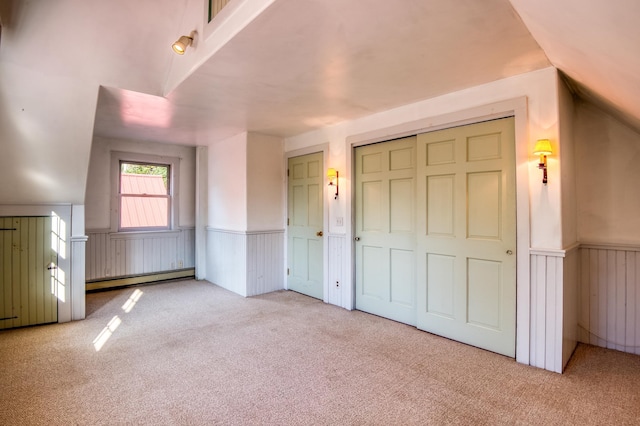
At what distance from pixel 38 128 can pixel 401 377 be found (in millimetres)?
4075

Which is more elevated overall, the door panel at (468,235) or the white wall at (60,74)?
the white wall at (60,74)

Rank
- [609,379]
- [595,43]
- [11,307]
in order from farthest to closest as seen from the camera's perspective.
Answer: [11,307]
[609,379]
[595,43]

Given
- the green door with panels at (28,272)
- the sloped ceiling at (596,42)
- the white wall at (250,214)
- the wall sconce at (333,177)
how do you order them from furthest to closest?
the white wall at (250,214) < the wall sconce at (333,177) < the green door with panels at (28,272) < the sloped ceiling at (596,42)

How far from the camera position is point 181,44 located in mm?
2604

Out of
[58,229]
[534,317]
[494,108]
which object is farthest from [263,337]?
[494,108]

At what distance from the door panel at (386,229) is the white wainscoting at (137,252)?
3556mm

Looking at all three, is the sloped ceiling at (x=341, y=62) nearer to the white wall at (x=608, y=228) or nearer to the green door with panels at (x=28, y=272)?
the white wall at (x=608, y=228)

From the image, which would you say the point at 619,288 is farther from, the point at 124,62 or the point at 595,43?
the point at 124,62

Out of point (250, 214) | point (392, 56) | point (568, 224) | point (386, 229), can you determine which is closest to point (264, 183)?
point (250, 214)

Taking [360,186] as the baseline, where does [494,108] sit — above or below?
above

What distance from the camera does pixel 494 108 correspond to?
9.19ft

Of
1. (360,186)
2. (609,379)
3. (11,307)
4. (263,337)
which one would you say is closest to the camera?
(609,379)

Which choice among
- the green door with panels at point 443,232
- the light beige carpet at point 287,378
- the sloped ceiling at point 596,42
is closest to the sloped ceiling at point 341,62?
the sloped ceiling at point 596,42

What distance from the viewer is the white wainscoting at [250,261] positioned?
188 inches
